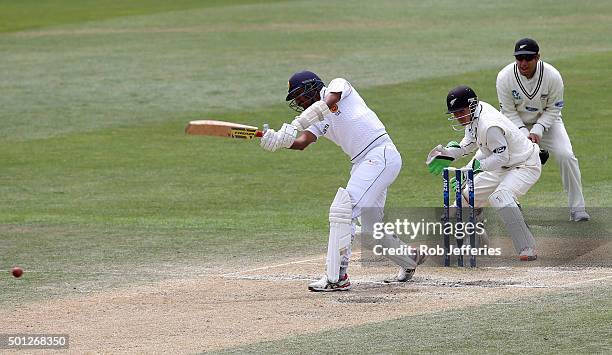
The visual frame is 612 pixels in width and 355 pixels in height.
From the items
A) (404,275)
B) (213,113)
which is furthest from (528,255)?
(213,113)

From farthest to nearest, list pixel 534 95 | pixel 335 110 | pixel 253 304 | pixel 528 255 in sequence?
pixel 534 95
pixel 528 255
pixel 335 110
pixel 253 304

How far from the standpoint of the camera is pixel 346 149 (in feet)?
35.8

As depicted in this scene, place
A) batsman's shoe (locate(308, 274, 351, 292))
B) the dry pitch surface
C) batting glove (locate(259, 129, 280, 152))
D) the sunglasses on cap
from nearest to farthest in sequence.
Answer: the dry pitch surface, batting glove (locate(259, 129, 280, 152)), batsman's shoe (locate(308, 274, 351, 292)), the sunglasses on cap

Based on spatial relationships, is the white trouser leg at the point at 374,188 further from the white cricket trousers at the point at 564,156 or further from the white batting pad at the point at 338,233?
the white cricket trousers at the point at 564,156

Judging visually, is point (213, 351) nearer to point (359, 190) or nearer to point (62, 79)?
point (359, 190)

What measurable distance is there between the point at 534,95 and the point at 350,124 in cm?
330

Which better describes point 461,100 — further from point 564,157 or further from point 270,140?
point 564,157

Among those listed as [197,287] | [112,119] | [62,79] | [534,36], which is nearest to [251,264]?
[197,287]

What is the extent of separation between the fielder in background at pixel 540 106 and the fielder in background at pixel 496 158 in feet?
4.42

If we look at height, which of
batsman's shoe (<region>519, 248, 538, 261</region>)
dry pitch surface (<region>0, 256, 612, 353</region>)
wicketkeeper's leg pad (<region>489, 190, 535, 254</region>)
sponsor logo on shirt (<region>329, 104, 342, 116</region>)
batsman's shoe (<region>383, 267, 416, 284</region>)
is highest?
sponsor logo on shirt (<region>329, 104, 342, 116</region>)

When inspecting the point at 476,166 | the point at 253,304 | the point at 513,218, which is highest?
the point at 476,166

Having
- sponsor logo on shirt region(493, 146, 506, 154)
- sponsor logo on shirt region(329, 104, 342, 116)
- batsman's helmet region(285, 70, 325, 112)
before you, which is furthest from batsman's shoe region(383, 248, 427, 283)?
batsman's helmet region(285, 70, 325, 112)

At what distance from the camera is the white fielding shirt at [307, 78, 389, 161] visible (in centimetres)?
1068

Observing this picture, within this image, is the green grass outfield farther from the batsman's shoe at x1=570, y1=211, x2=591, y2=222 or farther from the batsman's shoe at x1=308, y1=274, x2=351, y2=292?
the batsman's shoe at x1=308, y1=274, x2=351, y2=292
